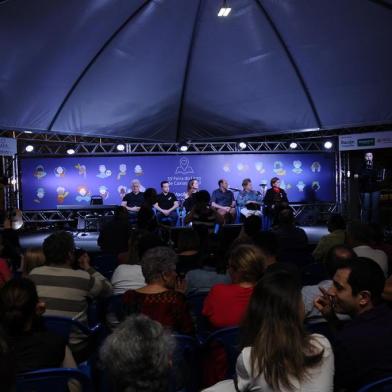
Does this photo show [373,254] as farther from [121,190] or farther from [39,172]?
[39,172]

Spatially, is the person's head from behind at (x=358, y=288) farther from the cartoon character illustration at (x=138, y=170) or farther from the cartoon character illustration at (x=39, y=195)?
the cartoon character illustration at (x=39, y=195)

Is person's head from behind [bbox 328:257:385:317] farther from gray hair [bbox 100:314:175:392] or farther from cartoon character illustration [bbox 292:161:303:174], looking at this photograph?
cartoon character illustration [bbox 292:161:303:174]

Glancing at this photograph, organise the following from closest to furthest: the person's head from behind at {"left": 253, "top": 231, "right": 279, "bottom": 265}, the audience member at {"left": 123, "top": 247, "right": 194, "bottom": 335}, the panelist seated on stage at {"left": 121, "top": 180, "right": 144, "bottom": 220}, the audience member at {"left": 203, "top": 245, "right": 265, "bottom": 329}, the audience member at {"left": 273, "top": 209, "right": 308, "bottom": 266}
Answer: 1. the audience member at {"left": 123, "top": 247, "right": 194, "bottom": 335}
2. the audience member at {"left": 203, "top": 245, "right": 265, "bottom": 329}
3. the person's head from behind at {"left": 253, "top": 231, "right": 279, "bottom": 265}
4. the audience member at {"left": 273, "top": 209, "right": 308, "bottom": 266}
5. the panelist seated on stage at {"left": 121, "top": 180, "right": 144, "bottom": 220}

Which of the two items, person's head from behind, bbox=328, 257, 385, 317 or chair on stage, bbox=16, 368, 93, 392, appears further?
person's head from behind, bbox=328, 257, 385, 317

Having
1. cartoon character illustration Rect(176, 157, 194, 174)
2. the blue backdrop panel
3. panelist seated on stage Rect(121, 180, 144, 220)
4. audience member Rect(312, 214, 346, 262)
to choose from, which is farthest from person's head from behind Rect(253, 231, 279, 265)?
cartoon character illustration Rect(176, 157, 194, 174)

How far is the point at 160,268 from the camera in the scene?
3.50 m

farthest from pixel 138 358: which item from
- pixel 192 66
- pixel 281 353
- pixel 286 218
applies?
pixel 192 66

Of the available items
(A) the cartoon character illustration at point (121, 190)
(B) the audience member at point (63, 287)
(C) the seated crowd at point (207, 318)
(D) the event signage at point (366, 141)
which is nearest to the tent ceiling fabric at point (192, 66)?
(C) the seated crowd at point (207, 318)

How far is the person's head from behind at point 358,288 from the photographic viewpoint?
2650 millimetres

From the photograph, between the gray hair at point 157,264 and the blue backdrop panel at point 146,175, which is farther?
the blue backdrop panel at point 146,175

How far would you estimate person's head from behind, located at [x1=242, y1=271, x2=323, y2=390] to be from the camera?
1.96 metres

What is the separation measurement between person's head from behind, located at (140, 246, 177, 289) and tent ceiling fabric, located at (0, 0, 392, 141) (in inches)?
109

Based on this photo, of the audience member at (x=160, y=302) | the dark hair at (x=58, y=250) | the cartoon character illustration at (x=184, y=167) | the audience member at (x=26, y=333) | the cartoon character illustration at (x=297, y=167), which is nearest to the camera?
the audience member at (x=26, y=333)

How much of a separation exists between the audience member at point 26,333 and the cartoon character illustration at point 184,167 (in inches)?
549
